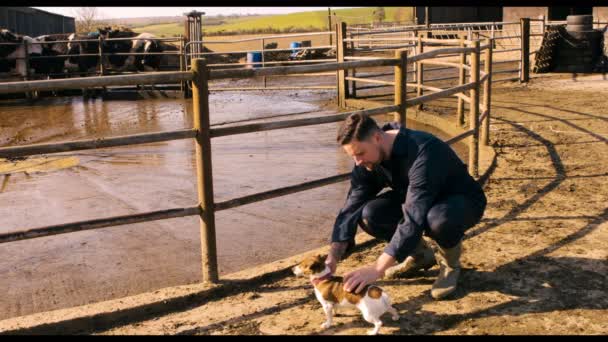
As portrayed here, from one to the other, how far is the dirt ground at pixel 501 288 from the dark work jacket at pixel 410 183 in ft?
1.35

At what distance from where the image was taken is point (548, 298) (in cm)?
336

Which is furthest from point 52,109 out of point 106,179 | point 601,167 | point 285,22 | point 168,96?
point 285,22

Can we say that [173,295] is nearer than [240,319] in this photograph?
No

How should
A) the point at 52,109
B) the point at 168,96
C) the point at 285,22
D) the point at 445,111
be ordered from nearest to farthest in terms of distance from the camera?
1. the point at 445,111
2. the point at 52,109
3. the point at 168,96
4. the point at 285,22

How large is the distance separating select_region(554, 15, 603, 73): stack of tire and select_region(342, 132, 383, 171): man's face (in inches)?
499

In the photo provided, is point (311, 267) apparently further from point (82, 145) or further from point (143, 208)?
point (143, 208)

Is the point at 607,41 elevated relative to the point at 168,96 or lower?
elevated

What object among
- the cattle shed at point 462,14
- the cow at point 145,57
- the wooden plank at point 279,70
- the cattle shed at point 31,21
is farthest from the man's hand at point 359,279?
the cattle shed at point 31,21

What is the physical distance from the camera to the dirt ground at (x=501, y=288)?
314cm

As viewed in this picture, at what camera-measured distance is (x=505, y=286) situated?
3.53 meters

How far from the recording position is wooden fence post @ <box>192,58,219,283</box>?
365 centimetres

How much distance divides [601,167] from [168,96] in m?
11.3

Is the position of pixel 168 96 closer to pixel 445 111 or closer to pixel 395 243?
pixel 445 111

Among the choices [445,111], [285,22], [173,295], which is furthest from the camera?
[285,22]
